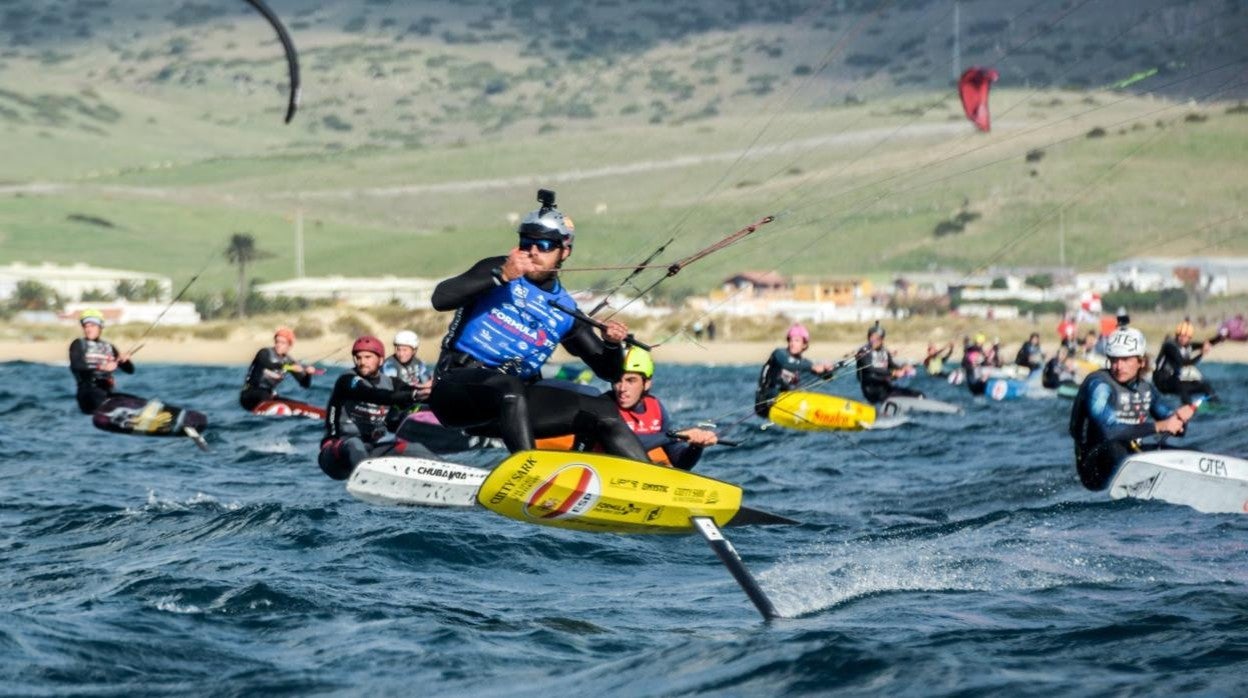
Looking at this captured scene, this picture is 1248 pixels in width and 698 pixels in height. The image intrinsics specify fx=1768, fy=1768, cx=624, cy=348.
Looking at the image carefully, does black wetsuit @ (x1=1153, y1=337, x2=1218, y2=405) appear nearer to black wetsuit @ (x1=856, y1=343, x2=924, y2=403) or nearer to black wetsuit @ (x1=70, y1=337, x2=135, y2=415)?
black wetsuit @ (x1=856, y1=343, x2=924, y2=403)

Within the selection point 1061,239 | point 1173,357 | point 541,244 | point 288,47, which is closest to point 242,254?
point 1061,239

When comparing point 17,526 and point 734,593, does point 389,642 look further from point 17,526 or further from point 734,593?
point 17,526

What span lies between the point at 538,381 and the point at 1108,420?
223 inches

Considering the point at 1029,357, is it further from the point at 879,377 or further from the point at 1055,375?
the point at 879,377

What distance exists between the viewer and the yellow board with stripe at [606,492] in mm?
10242

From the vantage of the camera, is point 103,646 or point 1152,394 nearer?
point 103,646

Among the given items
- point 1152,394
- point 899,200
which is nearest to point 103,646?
point 1152,394

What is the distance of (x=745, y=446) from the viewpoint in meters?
22.6

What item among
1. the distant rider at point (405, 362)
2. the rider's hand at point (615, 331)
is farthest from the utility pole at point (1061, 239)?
the rider's hand at point (615, 331)

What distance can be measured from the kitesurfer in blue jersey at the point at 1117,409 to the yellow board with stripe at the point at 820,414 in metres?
7.42

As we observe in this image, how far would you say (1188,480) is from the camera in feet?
44.1

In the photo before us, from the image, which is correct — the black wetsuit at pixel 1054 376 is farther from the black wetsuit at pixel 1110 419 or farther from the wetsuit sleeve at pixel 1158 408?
the black wetsuit at pixel 1110 419

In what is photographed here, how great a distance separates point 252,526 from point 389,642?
461 centimetres

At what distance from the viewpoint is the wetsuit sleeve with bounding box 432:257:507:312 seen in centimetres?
972
